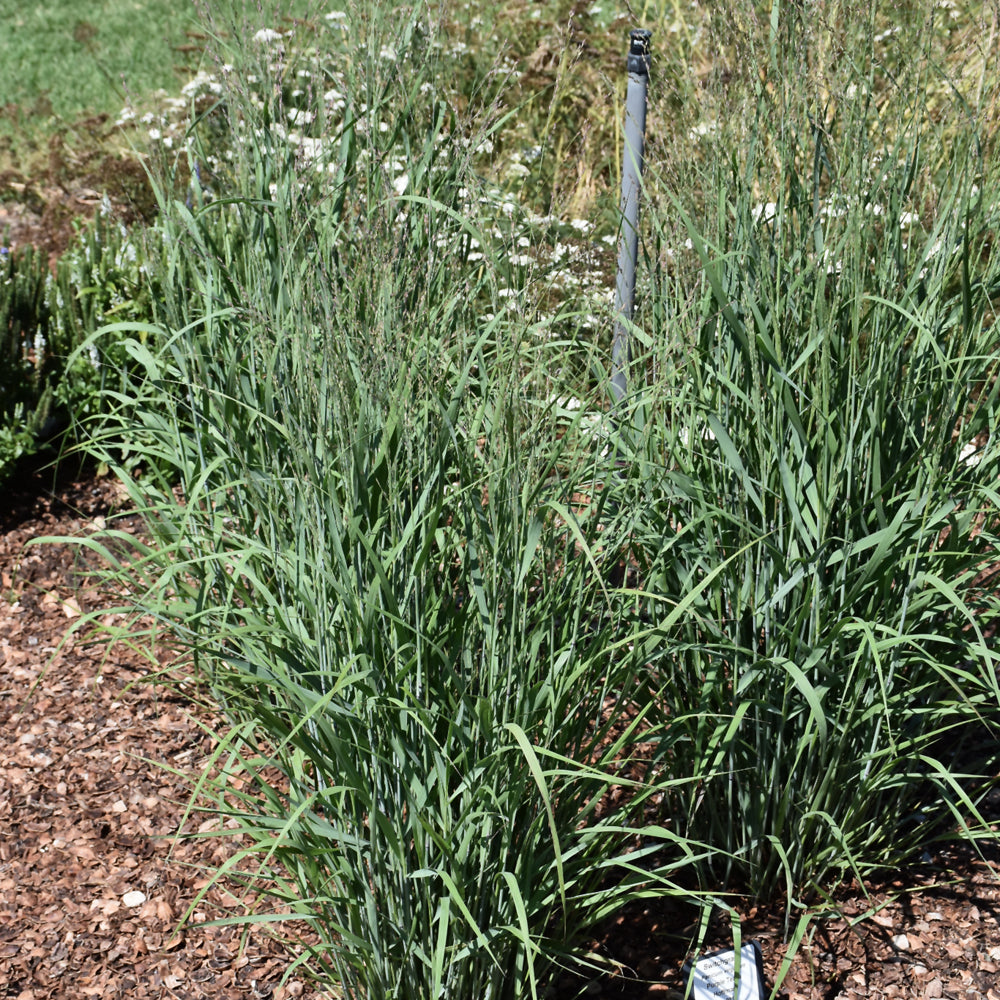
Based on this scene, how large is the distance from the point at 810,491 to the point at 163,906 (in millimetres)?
1609

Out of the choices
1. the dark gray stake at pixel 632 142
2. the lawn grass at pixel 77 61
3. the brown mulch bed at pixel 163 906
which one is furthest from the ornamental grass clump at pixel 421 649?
the lawn grass at pixel 77 61

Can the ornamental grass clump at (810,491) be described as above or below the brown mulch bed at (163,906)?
above

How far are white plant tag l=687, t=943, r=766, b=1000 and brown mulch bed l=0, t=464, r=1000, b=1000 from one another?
0.37 ft

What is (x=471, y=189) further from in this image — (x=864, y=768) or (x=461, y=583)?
(x=864, y=768)

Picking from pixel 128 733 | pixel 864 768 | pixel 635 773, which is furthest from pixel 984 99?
pixel 128 733

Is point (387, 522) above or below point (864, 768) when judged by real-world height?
above

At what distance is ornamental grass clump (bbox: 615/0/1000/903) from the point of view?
198 centimetres

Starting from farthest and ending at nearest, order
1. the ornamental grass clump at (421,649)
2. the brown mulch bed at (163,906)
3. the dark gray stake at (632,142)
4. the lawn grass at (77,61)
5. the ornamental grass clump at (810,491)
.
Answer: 1. the lawn grass at (77,61)
2. the dark gray stake at (632,142)
3. the brown mulch bed at (163,906)
4. the ornamental grass clump at (810,491)
5. the ornamental grass clump at (421,649)

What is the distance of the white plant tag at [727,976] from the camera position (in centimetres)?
201

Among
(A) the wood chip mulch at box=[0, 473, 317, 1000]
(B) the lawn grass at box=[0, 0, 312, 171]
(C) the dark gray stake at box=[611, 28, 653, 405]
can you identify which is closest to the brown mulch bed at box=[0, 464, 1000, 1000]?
(A) the wood chip mulch at box=[0, 473, 317, 1000]

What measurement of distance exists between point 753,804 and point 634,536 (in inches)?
22.3

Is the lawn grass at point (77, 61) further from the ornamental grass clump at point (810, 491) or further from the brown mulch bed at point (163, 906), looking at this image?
the ornamental grass clump at point (810, 491)

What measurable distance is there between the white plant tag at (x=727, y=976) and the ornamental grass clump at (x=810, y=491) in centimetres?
17

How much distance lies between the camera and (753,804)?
7.17 feet
